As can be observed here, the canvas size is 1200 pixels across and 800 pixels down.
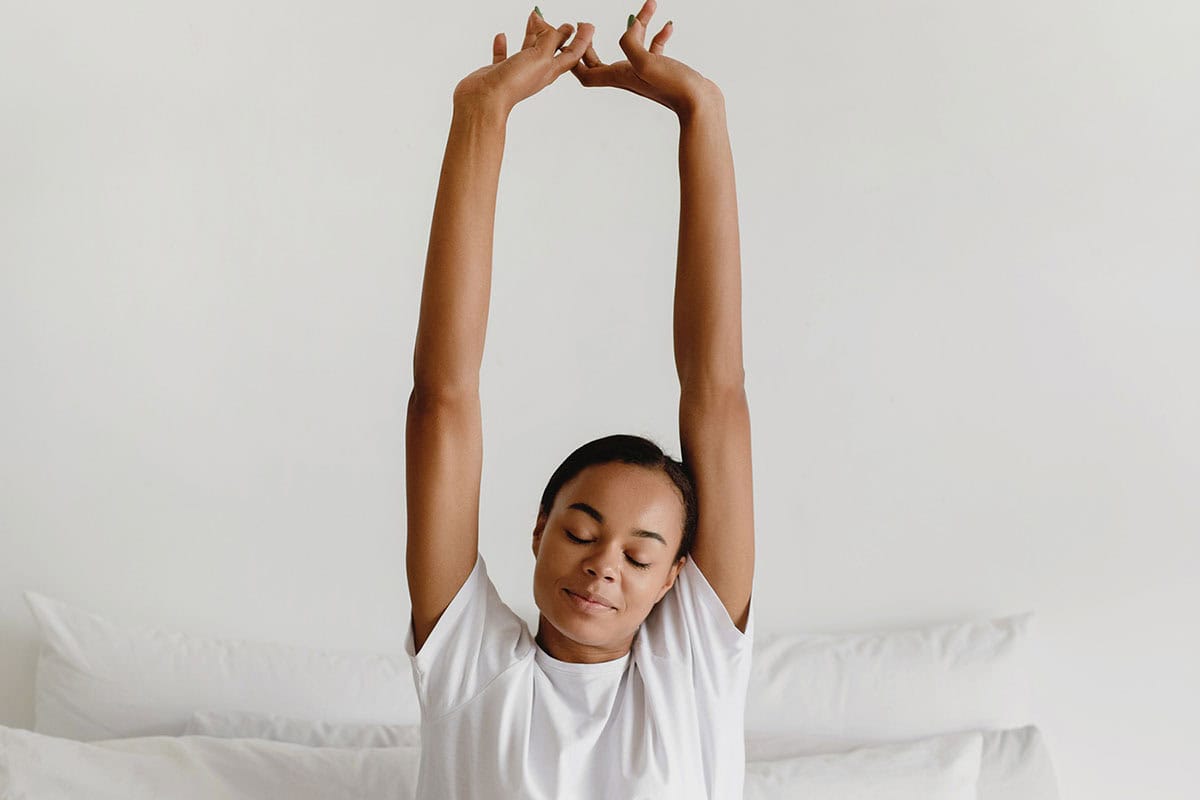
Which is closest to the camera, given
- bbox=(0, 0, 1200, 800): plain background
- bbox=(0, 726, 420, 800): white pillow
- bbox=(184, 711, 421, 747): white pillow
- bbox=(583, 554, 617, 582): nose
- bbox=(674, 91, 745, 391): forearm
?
bbox=(583, 554, 617, 582): nose

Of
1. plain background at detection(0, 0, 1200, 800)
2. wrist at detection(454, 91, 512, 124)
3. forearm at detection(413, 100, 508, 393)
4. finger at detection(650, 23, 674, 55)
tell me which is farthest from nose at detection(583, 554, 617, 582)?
plain background at detection(0, 0, 1200, 800)

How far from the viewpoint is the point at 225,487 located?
2.08 m

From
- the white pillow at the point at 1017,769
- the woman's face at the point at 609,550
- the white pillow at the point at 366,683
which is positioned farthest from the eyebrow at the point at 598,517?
the white pillow at the point at 1017,769

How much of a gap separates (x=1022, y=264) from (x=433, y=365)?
3.68ft

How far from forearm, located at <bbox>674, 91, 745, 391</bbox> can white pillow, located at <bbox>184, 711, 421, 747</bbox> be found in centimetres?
72

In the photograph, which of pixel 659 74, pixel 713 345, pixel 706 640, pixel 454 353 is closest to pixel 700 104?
pixel 659 74

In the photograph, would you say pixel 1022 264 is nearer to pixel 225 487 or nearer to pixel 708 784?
pixel 708 784

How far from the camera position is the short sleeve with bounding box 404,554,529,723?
1.41m

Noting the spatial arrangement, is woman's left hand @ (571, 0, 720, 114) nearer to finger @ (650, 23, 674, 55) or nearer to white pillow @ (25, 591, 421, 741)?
finger @ (650, 23, 674, 55)

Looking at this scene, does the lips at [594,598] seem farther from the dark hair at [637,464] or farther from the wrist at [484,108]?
the wrist at [484,108]

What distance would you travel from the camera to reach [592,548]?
1382 mm

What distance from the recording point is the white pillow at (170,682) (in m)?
1.88

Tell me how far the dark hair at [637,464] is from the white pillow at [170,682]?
1.96 feet

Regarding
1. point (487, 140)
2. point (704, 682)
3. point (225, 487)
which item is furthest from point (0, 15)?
point (704, 682)
